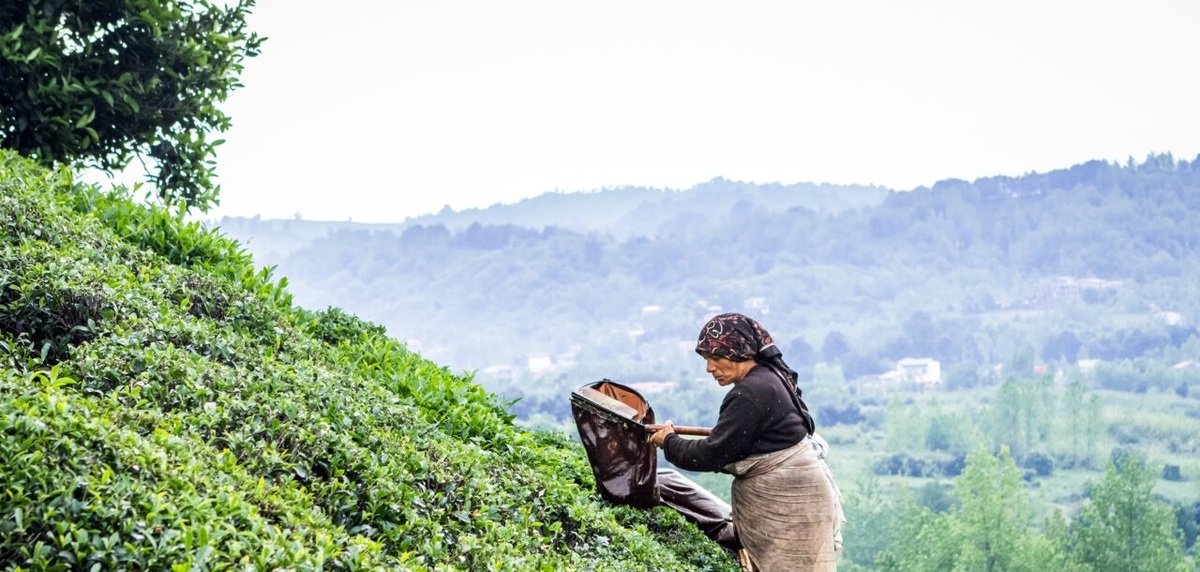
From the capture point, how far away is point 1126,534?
35.2 metres

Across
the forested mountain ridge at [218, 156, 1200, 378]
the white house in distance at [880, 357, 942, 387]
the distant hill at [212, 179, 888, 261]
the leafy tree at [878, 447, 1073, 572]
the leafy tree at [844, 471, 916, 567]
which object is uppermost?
the distant hill at [212, 179, 888, 261]

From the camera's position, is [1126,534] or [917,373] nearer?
[1126,534]

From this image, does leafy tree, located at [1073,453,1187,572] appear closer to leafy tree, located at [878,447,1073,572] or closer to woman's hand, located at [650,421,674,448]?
leafy tree, located at [878,447,1073,572]

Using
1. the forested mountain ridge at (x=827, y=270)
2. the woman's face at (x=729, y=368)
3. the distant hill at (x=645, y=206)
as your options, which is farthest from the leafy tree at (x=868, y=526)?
the distant hill at (x=645, y=206)

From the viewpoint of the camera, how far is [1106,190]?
134250 millimetres

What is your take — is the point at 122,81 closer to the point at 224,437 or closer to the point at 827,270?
the point at 224,437

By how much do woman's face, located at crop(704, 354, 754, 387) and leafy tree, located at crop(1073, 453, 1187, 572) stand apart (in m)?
31.6

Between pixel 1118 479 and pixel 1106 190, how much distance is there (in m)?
110

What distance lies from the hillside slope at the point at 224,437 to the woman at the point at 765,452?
1.71 ft

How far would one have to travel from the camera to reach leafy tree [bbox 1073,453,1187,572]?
34406 mm

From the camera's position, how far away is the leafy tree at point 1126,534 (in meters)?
34.4

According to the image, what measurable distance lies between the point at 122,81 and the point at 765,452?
6499 mm

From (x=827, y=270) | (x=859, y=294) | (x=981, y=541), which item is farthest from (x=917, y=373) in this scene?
(x=981, y=541)

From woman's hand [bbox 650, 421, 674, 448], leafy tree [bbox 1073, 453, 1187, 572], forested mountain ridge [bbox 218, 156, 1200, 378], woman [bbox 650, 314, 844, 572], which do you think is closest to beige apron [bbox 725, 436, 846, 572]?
woman [bbox 650, 314, 844, 572]
